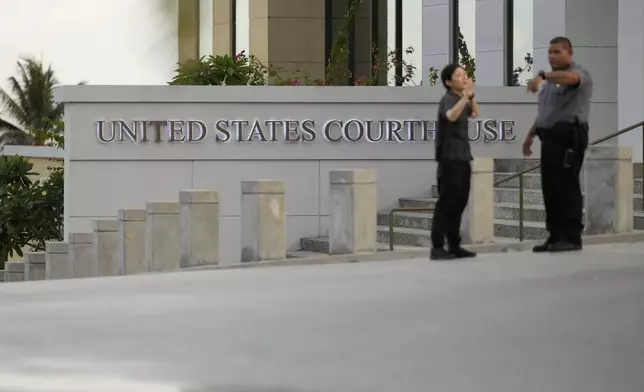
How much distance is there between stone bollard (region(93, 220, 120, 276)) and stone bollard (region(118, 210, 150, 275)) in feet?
3.36

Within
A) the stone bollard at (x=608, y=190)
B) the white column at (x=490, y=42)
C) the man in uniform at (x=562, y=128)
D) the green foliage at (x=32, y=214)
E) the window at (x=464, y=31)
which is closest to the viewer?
the man in uniform at (x=562, y=128)

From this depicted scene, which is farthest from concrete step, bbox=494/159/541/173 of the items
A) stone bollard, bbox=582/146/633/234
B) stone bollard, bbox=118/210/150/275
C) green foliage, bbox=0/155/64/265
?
green foliage, bbox=0/155/64/265

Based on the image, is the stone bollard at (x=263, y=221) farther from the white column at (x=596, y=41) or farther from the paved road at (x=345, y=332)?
the white column at (x=596, y=41)

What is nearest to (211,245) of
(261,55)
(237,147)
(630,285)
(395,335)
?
(237,147)

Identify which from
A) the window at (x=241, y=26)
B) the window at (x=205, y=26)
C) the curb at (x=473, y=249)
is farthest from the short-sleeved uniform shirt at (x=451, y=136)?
the window at (x=205, y=26)

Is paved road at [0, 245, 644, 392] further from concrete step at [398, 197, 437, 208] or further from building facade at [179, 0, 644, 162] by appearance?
building facade at [179, 0, 644, 162]

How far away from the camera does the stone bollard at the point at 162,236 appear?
19.0 m

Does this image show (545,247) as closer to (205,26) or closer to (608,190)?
(608,190)

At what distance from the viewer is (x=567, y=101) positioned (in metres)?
13.1

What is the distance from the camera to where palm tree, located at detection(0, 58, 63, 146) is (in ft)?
224

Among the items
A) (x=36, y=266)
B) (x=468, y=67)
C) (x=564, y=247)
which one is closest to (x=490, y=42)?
(x=468, y=67)

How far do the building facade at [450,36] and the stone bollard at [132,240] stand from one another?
26.4 ft

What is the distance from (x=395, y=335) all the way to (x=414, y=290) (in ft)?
7.68

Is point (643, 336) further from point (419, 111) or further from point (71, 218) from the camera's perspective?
point (71, 218)
